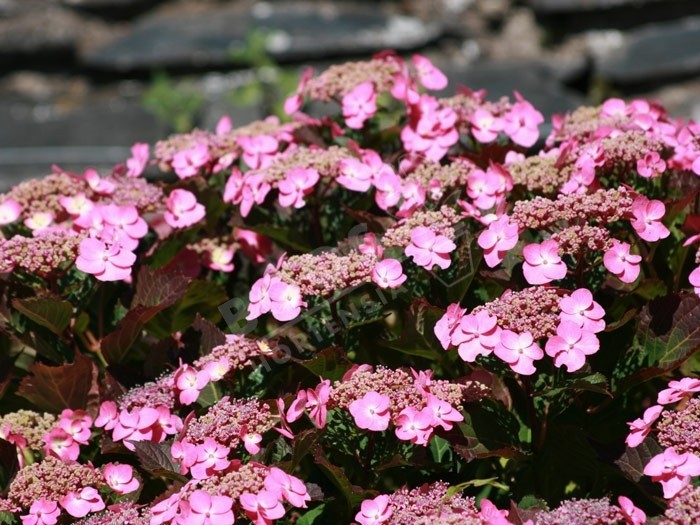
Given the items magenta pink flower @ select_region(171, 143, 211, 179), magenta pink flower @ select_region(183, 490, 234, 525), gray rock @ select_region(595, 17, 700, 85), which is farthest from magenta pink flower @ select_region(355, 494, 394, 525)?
gray rock @ select_region(595, 17, 700, 85)

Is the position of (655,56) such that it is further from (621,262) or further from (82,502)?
(82,502)

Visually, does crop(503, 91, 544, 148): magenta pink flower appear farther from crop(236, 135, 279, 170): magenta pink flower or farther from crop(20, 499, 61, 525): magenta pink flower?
crop(20, 499, 61, 525): magenta pink flower

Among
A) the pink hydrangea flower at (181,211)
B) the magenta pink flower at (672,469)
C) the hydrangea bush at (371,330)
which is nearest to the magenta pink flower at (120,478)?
the hydrangea bush at (371,330)

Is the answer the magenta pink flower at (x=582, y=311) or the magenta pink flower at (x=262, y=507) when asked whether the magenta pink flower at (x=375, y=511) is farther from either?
the magenta pink flower at (x=582, y=311)

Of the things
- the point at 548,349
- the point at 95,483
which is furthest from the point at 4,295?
the point at 548,349

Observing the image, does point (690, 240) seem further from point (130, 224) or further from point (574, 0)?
point (574, 0)
